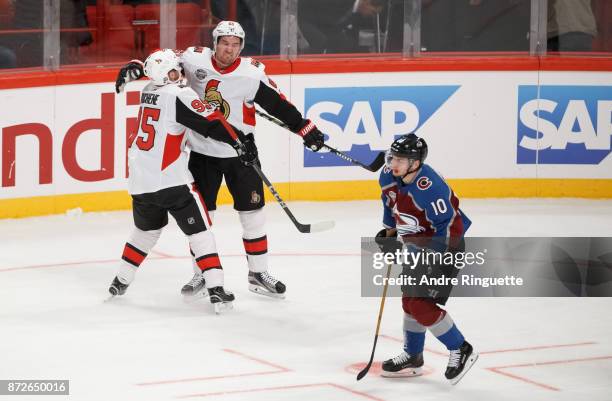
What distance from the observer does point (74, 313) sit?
6.74 m

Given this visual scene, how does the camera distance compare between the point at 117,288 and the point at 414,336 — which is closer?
the point at 414,336

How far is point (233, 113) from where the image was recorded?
7.04 m

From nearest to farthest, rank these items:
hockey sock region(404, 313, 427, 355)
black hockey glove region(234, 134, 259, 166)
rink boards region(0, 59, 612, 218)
Result: 1. hockey sock region(404, 313, 427, 355)
2. black hockey glove region(234, 134, 259, 166)
3. rink boards region(0, 59, 612, 218)

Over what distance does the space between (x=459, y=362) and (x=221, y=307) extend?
166 cm

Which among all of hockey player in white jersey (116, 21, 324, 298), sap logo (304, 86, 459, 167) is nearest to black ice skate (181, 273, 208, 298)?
hockey player in white jersey (116, 21, 324, 298)

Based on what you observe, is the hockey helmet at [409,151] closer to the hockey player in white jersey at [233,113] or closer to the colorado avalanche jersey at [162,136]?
the colorado avalanche jersey at [162,136]

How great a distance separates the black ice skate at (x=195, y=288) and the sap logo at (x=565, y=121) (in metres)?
3.73

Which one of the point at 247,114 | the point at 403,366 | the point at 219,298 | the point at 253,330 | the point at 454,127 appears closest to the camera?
the point at 403,366

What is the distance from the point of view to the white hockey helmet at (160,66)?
662 cm

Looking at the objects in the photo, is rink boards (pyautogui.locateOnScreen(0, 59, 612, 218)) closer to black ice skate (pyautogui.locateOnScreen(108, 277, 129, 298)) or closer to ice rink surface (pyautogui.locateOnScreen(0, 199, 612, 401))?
ice rink surface (pyautogui.locateOnScreen(0, 199, 612, 401))

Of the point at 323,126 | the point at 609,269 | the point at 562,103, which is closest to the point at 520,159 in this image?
the point at 562,103

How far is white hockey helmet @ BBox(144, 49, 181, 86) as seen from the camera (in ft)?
21.7

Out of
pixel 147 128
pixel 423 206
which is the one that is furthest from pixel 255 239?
pixel 423 206

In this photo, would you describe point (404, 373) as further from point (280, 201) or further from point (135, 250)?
point (135, 250)
